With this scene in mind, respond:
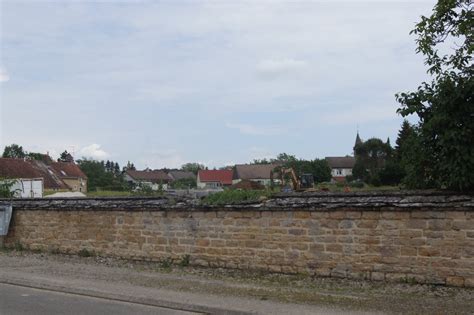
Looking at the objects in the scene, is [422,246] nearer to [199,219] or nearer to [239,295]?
[239,295]

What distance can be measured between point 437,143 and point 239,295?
4.23 metres

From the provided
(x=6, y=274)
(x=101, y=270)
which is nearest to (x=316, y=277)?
(x=101, y=270)

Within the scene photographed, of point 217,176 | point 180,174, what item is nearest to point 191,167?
point 180,174

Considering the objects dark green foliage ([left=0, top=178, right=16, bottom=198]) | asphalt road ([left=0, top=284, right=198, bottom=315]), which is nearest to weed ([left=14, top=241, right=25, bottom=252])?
dark green foliage ([left=0, top=178, right=16, bottom=198])

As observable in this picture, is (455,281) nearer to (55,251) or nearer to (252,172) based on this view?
(55,251)

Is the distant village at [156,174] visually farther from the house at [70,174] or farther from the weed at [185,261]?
the weed at [185,261]

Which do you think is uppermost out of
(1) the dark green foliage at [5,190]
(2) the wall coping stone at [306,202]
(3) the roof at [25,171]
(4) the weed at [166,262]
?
(3) the roof at [25,171]

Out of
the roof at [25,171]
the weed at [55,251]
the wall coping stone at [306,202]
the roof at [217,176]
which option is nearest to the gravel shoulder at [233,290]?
the wall coping stone at [306,202]

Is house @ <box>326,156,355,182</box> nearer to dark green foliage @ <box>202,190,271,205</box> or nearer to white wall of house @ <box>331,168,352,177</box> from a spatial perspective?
white wall of house @ <box>331,168,352,177</box>

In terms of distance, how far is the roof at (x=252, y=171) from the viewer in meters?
129

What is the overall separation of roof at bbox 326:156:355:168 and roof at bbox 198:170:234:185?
83.6ft

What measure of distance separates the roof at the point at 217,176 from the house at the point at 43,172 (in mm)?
43473

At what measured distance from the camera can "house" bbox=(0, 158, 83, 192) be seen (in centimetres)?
6000

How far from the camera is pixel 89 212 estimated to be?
13.6 metres
